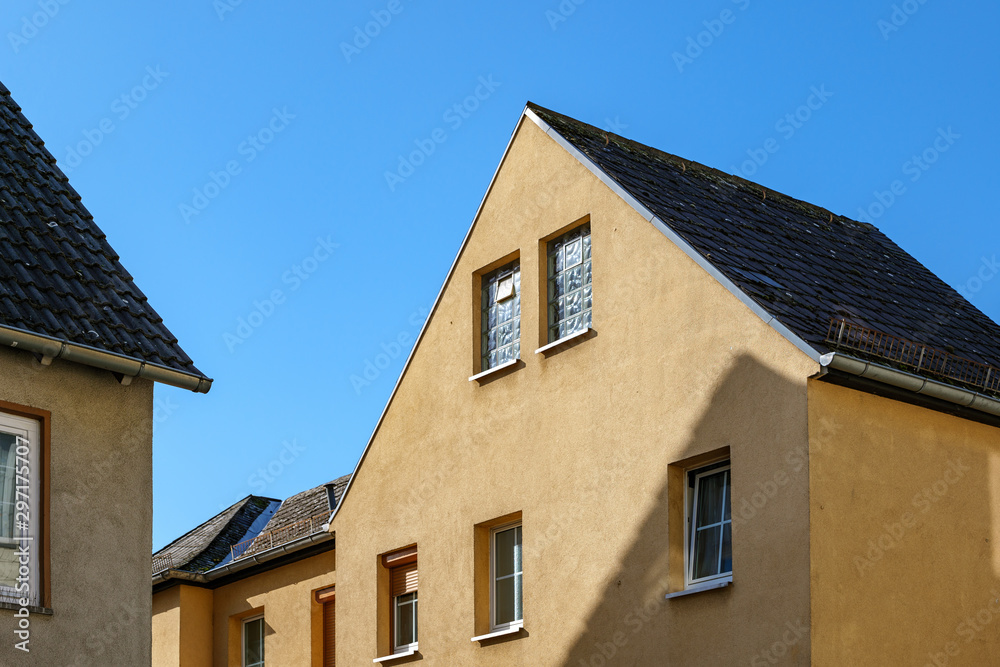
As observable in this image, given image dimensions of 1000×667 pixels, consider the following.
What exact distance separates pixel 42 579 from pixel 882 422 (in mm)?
7525

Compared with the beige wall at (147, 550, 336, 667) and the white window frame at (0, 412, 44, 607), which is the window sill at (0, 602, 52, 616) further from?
the beige wall at (147, 550, 336, 667)

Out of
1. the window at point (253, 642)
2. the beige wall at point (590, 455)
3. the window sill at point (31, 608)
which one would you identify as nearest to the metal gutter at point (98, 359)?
the window sill at point (31, 608)

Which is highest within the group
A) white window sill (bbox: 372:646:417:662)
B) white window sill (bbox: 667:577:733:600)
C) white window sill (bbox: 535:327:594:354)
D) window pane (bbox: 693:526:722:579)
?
white window sill (bbox: 535:327:594:354)

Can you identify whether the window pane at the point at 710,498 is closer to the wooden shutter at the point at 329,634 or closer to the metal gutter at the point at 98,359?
the metal gutter at the point at 98,359

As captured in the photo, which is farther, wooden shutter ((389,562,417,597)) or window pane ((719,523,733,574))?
wooden shutter ((389,562,417,597))

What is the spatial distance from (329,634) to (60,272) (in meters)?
9.92

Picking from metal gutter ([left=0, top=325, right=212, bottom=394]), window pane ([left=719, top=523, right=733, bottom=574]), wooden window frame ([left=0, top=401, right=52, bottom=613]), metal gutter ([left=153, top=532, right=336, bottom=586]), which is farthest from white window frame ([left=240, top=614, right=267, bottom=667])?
wooden window frame ([left=0, top=401, right=52, bottom=613])

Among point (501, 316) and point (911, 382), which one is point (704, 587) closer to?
point (911, 382)

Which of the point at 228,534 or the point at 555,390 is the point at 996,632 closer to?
the point at 555,390

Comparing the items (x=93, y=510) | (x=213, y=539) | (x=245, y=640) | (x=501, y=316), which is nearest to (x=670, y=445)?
(x=501, y=316)

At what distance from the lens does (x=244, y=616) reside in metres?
21.5

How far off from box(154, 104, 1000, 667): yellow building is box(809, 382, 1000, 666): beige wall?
0.09 ft

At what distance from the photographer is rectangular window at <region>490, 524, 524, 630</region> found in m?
15.3

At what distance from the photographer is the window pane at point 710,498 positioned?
516 inches
